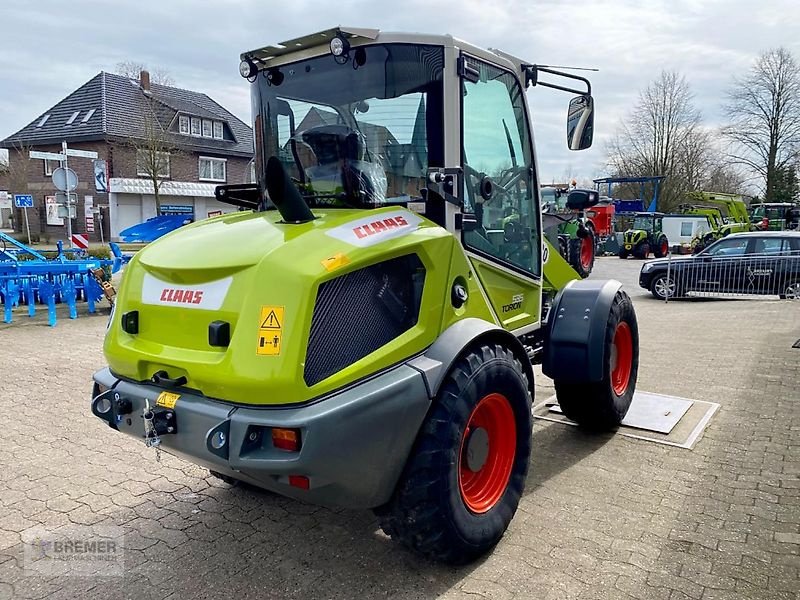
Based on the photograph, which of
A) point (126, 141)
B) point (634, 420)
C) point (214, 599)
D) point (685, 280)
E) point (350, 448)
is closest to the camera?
point (350, 448)

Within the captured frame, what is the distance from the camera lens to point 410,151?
3131 millimetres

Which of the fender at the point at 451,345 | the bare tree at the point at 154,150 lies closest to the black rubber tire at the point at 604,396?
the fender at the point at 451,345

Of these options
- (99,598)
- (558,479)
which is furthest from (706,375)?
(99,598)

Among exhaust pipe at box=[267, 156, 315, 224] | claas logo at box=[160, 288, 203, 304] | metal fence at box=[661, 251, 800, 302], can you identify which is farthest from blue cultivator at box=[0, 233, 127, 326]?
metal fence at box=[661, 251, 800, 302]

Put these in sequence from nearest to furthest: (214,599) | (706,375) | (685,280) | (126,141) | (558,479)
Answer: (214,599), (558,479), (706,375), (685,280), (126,141)

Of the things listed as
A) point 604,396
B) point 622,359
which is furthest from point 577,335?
point 622,359

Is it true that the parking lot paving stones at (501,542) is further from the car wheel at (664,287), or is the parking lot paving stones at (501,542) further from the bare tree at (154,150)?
the bare tree at (154,150)

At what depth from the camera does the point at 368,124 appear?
318 centimetres

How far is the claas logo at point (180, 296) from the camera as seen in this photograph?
104 inches

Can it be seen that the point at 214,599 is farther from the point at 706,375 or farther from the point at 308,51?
the point at 706,375

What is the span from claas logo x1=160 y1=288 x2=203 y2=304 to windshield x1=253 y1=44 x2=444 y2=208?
2.96 ft

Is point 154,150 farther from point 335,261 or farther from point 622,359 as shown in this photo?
point 335,261

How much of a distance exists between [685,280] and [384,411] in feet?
43.6

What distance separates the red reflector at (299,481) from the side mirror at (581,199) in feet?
9.68
